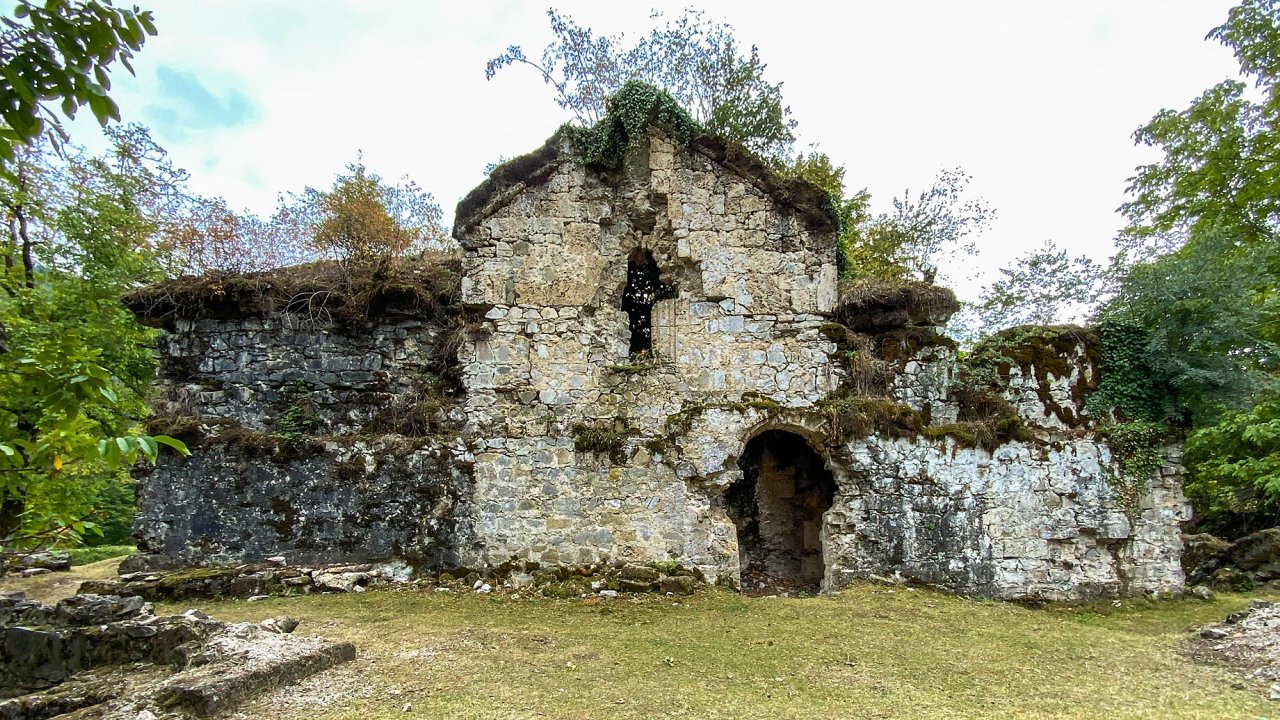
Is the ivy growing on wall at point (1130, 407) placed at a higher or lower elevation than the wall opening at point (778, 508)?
higher

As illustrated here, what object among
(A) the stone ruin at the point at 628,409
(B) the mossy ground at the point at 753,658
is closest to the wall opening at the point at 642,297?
(A) the stone ruin at the point at 628,409

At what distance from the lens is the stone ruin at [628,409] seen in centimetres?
852

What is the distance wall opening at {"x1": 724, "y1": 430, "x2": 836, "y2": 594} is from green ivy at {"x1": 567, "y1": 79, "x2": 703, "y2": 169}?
4.94 meters

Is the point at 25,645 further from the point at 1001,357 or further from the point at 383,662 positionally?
the point at 1001,357

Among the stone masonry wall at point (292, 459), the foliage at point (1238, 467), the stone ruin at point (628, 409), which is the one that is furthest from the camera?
the foliage at point (1238, 467)

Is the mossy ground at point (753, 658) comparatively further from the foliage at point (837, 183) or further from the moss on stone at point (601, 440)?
the foliage at point (837, 183)

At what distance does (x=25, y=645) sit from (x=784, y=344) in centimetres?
869

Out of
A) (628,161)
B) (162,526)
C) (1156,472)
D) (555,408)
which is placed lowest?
(162,526)

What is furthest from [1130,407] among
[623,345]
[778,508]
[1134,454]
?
[623,345]

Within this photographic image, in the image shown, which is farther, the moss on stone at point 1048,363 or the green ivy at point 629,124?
the green ivy at point 629,124

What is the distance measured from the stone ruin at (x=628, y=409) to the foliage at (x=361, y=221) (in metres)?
2.11

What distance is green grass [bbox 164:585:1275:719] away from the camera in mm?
4668

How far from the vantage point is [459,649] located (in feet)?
19.7

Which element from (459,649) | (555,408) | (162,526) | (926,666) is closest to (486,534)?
(555,408)
